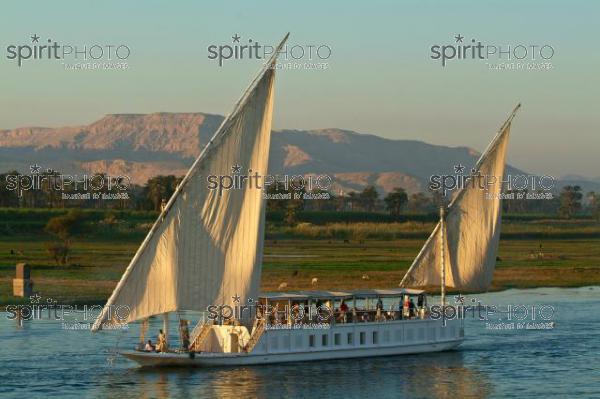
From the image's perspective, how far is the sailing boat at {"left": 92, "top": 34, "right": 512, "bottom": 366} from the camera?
55406 mm

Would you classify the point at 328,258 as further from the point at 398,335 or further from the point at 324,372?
the point at 324,372

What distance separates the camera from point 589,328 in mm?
74438

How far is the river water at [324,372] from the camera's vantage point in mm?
52250

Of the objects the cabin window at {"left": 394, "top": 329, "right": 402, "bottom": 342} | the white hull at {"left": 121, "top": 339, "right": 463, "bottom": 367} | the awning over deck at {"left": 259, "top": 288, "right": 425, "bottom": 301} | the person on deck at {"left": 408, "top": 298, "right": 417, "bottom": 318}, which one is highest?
the awning over deck at {"left": 259, "top": 288, "right": 425, "bottom": 301}

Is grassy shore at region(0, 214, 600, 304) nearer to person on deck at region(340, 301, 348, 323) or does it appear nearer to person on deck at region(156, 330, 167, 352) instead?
person on deck at region(156, 330, 167, 352)

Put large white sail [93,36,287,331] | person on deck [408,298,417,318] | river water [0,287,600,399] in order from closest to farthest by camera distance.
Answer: river water [0,287,600,399], large white sail [93,36,287,331], person on deck [408,298,417,318]

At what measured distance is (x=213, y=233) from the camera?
57.0 metres

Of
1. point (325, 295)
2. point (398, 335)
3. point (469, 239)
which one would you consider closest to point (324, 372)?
point (325, 295)

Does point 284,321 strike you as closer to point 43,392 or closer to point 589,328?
point 43,392

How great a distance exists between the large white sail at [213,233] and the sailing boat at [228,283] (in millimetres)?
47

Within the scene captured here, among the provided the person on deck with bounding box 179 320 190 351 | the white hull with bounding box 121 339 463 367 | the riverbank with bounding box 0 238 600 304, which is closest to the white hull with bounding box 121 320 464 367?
the white hull with bounding box 121 339 463 367

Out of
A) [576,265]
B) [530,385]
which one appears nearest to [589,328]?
[530,385]

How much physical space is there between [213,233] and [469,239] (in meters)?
17.9

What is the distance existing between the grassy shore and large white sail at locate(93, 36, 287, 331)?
26414 mm
